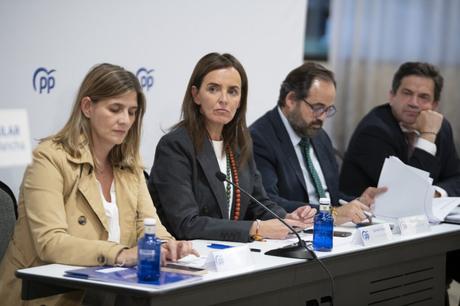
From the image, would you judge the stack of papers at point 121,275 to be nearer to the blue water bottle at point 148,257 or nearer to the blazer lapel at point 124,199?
the blue water bottle at point 148,257

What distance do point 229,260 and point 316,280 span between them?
483 millimetres

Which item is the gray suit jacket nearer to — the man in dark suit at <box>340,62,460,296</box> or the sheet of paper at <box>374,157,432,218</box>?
the sheet of paper at <box>374,157,432,218</box>

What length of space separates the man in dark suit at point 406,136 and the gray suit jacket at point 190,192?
127cm

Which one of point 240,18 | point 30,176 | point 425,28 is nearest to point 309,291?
point 30,176

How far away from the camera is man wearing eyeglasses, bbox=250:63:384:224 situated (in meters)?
4.22

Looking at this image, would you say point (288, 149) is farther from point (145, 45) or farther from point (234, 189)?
point (145, 45)

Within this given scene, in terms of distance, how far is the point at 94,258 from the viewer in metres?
2.71

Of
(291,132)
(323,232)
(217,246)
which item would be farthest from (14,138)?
(291,132)

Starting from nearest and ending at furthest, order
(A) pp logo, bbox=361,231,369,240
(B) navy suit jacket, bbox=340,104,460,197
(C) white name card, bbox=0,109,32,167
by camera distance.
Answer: (C) white name card, bbox=0,109,32,167 → (A) pp logo, bbox=361,231,369,240 → (B) navy suit jacket, bbox=340,104,460,197

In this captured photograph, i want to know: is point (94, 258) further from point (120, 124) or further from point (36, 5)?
point (36, 5)

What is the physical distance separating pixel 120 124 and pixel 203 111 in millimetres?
651

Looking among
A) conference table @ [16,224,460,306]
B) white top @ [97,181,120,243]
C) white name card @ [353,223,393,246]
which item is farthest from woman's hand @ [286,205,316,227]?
white top @ [97,181,120,243]

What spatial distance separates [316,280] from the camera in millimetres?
3061

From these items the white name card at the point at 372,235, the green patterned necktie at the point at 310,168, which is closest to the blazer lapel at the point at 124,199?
the white name card at the point at 372,235
